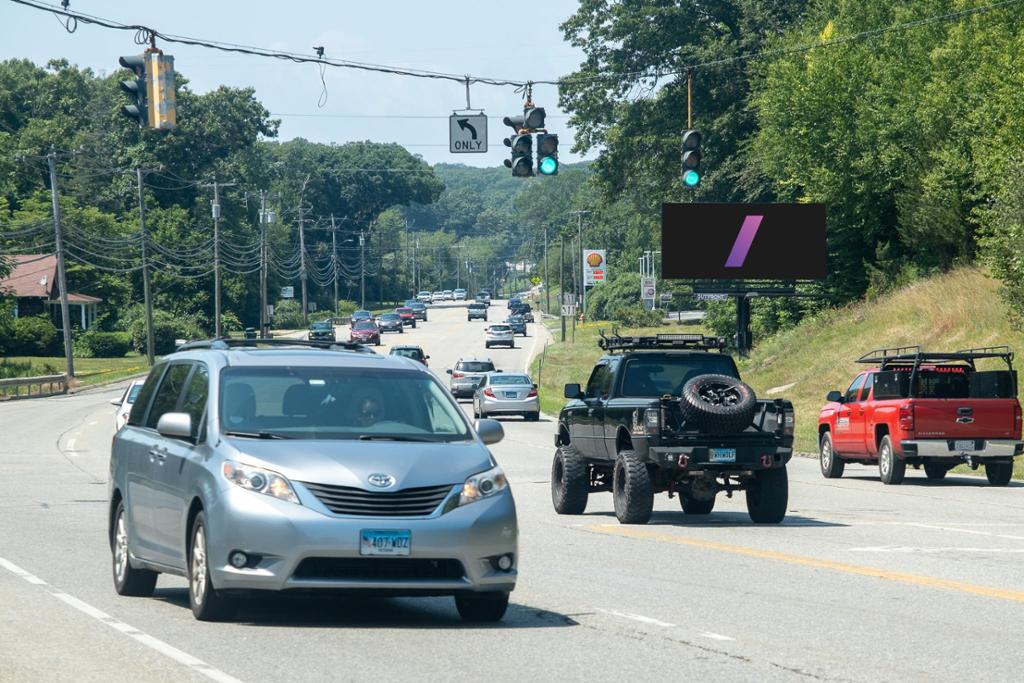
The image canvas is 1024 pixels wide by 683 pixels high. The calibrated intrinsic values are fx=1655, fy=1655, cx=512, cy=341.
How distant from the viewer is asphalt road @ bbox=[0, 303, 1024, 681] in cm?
927

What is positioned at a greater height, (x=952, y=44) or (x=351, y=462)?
(x=952, y=44)

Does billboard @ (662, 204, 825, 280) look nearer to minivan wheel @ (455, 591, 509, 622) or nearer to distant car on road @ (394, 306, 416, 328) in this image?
minivan wheel @ (455, 591, 509, 622)

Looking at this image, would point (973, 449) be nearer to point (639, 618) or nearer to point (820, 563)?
point (820, 563)

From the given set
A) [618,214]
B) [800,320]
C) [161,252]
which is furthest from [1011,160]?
[618,214]

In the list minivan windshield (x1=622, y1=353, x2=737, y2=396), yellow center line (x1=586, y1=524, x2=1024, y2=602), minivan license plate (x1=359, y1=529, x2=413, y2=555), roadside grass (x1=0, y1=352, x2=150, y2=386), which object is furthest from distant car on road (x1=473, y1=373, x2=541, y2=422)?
minivan license plate (x1=359, y1=529, x2=413, y2=555)

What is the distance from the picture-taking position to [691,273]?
5762 cm

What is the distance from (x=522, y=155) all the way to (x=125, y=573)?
17822 millimetres

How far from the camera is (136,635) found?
33.9ft

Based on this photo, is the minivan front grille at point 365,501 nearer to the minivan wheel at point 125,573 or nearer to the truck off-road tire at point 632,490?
the minivan wheel at point 125,573

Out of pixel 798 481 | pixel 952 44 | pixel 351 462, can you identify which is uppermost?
pixel 952 44

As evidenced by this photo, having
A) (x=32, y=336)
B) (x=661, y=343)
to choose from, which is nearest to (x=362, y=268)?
(x=32, y=336)

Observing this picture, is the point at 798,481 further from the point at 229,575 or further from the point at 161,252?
the point at 161,252

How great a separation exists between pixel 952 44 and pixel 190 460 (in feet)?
159

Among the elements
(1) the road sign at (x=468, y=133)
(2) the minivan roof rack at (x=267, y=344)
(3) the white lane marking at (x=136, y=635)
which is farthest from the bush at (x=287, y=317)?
(2) the minivan roof rack at (x=267, y=344)
